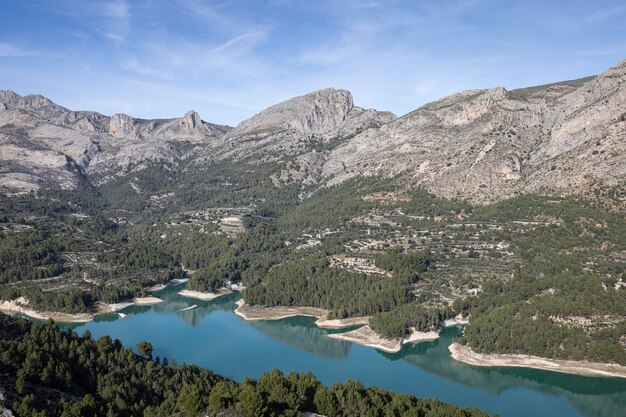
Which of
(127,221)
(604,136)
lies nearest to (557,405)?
(604,136)

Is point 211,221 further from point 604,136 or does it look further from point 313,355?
point 604,136

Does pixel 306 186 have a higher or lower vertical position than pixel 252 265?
higher

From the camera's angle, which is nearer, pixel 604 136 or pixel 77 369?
pixel 77 369

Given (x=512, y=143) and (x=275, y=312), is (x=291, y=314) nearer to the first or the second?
(x=275, y=312)

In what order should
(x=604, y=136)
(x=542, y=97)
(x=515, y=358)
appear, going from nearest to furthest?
(x=515, y=358) < (x=604, y=136) < (x=542, y=97)

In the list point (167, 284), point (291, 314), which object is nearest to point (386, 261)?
point (291, 314)

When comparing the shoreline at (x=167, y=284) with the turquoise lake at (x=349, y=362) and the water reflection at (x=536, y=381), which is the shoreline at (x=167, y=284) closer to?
the turquoise lake at (x=349, y=362)

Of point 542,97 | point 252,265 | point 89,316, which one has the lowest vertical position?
point 89,316
